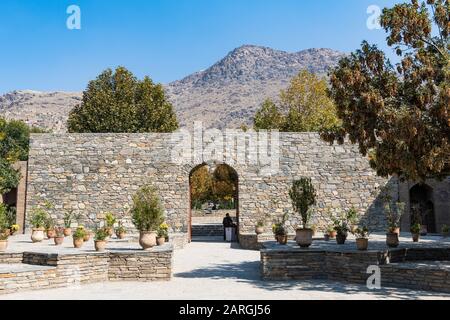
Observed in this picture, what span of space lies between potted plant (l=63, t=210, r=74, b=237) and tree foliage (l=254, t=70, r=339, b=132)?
1979 centimetres

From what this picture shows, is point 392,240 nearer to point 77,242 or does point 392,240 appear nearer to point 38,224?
point 77,242

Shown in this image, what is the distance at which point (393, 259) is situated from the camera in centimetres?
1114

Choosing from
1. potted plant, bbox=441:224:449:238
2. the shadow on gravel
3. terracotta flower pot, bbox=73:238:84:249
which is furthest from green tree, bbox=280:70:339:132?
terracotta flower pot, bbox=73:238:84:249

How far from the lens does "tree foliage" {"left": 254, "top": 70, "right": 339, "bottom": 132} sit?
34.9 meters

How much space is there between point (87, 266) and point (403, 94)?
855 cm

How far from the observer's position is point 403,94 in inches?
412

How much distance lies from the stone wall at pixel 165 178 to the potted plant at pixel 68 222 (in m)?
0.33

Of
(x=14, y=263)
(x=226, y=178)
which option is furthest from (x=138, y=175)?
(x=226, y=178)

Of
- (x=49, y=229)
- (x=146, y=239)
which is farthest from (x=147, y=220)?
(x=49, y=229)

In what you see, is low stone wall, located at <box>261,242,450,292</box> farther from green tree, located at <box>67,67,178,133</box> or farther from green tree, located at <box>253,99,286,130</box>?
green tree, located at <box>253,99,286,130</box>

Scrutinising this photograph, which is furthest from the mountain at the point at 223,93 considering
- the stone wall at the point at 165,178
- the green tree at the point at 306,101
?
the stone wall at the point at 165,178

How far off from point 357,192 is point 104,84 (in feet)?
75.0

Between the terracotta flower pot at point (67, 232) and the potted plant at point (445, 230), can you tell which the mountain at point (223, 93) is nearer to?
the terracotta flower pot at point (67, 232)

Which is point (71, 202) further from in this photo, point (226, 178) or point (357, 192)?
point (226, 178)
